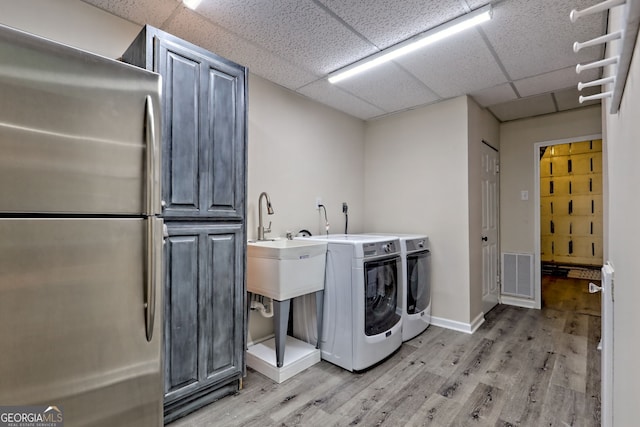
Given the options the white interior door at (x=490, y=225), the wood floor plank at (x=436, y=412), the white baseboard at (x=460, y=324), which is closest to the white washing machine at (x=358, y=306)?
the wood floor plank at (x=436, y=412)

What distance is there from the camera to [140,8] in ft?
6.32

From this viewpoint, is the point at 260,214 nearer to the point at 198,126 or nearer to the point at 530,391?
the point at 198,126

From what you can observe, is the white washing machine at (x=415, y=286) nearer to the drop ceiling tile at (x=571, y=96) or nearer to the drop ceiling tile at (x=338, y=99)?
the drop ceiling tile at (x=338, y=99)

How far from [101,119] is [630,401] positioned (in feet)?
5.96

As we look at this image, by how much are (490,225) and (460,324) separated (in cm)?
145

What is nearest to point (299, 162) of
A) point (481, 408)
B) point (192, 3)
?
point (192, 3)

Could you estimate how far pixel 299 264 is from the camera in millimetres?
2318

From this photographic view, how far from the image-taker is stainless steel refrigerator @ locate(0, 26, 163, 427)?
959mm

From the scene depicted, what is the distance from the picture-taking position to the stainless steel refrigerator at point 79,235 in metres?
0.96

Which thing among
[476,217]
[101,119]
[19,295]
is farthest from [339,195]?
[19,295]

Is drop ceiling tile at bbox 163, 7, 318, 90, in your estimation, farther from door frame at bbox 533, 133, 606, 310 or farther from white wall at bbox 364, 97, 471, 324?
door frame at bbox 533, 133, 606, 310

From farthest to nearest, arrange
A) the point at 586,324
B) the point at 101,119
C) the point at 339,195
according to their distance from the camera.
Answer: the point at 339,195 → the point at 586,324 → the point at 101,119

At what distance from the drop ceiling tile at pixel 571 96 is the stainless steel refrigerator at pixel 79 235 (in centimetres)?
395

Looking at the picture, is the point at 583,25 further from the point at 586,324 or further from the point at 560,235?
the point at 560,235
